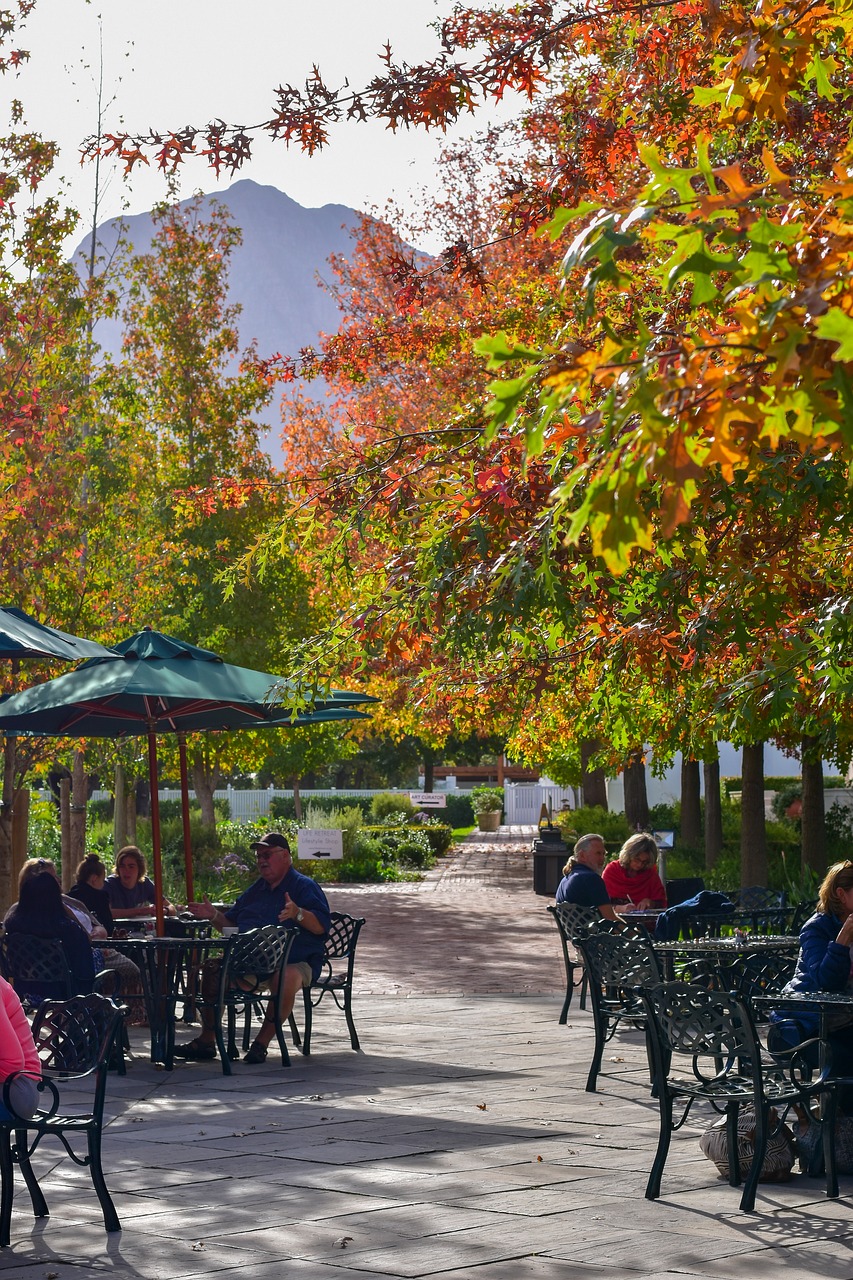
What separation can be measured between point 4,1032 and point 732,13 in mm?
5211

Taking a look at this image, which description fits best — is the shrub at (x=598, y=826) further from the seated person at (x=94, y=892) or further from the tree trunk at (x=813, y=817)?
the seated person at (x=94, y=892)

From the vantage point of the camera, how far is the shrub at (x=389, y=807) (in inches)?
1769

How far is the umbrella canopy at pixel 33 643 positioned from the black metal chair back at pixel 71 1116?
12.8 feet

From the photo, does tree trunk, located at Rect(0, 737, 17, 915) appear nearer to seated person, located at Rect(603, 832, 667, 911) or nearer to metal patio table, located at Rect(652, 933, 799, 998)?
seated person, located at Rect(603, 832, 667, 911)

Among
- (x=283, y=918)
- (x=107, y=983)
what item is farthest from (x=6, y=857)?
(x=107, y=983)

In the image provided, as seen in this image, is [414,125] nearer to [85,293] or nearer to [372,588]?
[372,588]

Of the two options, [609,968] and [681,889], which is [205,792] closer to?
[681,889]

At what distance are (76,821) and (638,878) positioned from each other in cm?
896

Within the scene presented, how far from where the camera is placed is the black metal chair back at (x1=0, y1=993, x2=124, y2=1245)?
5953 mm

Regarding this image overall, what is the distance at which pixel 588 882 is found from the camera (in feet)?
39.8

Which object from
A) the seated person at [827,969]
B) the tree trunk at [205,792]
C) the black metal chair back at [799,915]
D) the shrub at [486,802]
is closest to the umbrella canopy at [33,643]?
the seated person at [827,969]

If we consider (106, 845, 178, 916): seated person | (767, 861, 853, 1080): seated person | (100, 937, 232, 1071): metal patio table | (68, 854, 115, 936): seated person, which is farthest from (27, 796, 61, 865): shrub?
(767, 861, 853, 1080): seated person

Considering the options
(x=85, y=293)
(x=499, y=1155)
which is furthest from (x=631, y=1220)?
(x=85, y=293)

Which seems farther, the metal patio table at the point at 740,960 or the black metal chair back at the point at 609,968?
the black metal chair back at the point at 609,968
